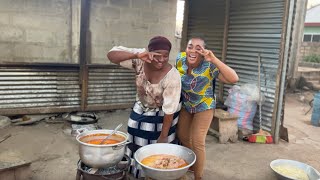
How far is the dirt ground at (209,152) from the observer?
4.25 meters

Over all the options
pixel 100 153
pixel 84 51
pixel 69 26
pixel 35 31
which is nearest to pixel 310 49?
pixel 84 51

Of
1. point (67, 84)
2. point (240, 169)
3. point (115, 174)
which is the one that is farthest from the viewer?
point (67, 84)

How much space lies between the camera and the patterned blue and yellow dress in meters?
3.39

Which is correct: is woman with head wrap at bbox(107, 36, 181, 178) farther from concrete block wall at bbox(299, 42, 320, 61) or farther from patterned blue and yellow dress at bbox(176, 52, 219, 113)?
concrete block wall at bbox(299, 42, 320, 61)

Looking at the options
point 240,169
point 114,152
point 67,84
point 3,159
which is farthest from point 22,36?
point 240,169

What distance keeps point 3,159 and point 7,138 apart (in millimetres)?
1616

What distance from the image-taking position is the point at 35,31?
5.88 metres

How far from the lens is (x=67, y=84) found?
6.35 metres

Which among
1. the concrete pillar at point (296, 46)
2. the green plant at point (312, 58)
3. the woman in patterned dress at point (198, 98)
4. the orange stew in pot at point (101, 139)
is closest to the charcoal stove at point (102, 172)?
the orange stew in pot at point (101, 139)

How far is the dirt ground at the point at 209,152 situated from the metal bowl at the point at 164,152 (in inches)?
66.5

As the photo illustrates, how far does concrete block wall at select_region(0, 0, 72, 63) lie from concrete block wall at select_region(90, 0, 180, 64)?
603 millimetres

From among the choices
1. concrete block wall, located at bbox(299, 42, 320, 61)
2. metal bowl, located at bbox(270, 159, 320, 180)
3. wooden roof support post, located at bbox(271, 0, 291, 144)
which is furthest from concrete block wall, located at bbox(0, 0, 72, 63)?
concrete block wall, located at bbox(299, 42, 320, 61)

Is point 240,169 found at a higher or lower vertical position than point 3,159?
lower

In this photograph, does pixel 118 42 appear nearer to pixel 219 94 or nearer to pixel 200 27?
pixel 200 27
